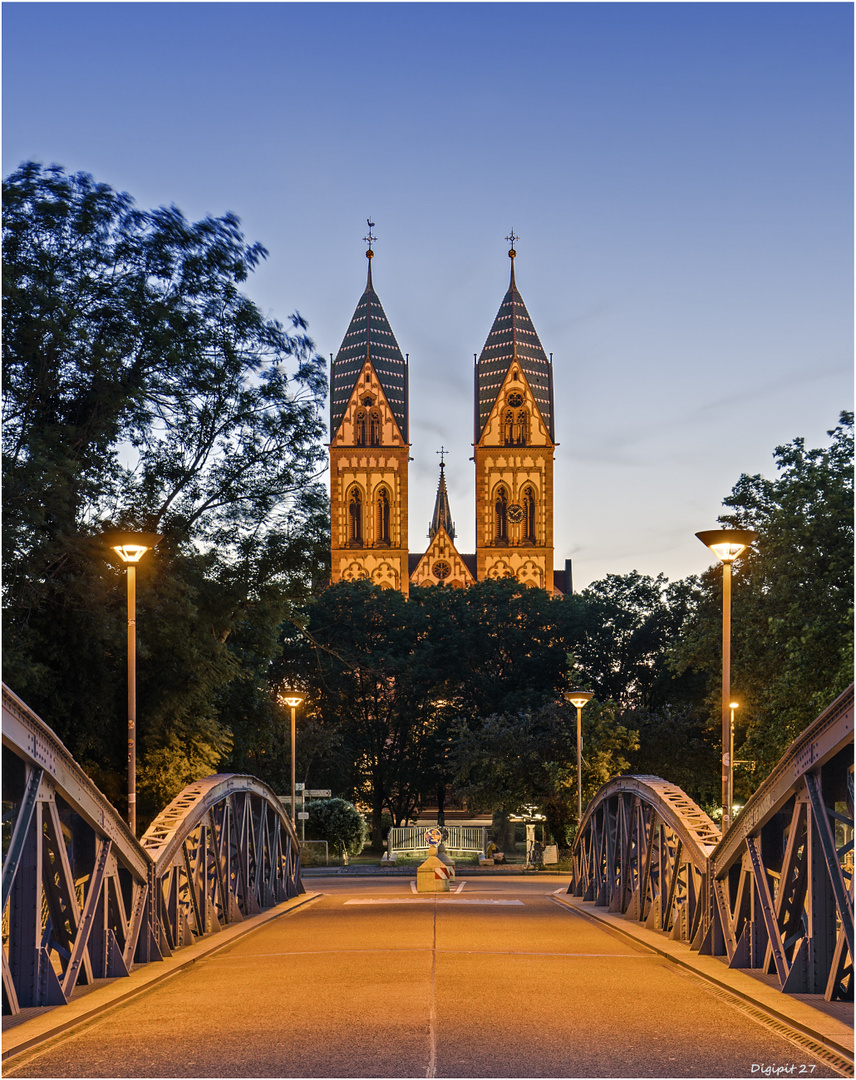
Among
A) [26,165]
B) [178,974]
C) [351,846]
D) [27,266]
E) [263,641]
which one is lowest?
[351,846]

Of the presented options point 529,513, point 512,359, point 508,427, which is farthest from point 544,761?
point 512,359

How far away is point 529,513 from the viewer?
325 ft

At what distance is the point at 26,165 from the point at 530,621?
48152mm

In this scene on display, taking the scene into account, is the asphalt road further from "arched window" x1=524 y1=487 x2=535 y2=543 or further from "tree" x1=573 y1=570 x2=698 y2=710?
"arched window" x1=524 y1=487 x2=535 y2=543

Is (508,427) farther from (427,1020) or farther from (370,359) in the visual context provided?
(427,1020)

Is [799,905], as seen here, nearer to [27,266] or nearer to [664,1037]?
[664,1037]

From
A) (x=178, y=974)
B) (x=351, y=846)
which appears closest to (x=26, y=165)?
(x=178, y=974)

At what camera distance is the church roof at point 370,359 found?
102 metres

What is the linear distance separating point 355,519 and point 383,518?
207 centimetres

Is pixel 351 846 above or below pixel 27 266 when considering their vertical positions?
below

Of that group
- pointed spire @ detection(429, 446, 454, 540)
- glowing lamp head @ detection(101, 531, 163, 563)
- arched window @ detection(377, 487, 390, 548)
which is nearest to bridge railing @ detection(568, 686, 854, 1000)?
glowing lamp head @ detection(101, 531, 163, 563)

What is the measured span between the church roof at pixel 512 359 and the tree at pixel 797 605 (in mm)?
65227

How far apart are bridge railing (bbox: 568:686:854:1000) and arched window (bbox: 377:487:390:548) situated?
80048 millimetres

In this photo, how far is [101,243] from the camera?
967 inches
